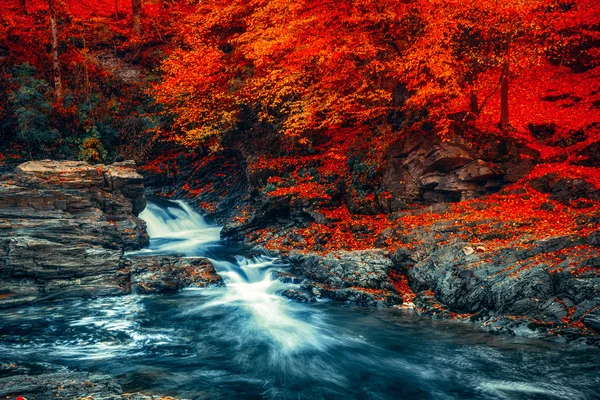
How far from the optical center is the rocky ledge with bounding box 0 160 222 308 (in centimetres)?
1090

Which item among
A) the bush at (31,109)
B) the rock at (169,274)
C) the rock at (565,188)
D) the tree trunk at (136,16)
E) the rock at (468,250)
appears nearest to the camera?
the rock at (468,250)

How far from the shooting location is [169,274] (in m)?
12.5

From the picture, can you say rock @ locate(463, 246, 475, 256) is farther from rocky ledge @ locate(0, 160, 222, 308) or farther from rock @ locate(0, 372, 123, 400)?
rock @ locate(0, 372, 123, 400)

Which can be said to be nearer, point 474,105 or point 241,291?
point 241,291

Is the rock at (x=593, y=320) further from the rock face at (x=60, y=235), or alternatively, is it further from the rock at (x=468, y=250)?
the rock face at (x=60, y=235)

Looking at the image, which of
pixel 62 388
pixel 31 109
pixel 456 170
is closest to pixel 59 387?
pixel 62 388

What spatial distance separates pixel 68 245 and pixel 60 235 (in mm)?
459

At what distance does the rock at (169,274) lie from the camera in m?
11.9

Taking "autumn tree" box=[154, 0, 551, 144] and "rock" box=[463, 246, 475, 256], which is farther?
"autumn tree" box=[154, 0, 551, 144]

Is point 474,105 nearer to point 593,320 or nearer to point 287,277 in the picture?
point 593,320

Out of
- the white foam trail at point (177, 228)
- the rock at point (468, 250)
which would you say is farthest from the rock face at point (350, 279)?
the white foam trail at point (177, 228)

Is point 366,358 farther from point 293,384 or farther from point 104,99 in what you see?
point 104,99

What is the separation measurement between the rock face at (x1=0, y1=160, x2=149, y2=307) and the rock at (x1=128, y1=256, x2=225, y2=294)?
420 millimetres

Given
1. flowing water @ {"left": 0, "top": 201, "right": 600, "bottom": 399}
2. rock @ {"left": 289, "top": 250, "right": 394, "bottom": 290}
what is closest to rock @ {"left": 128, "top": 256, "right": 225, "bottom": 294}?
flowing water @ {"left": 0, "top": 201, "right": 600, "bottom": 399}
